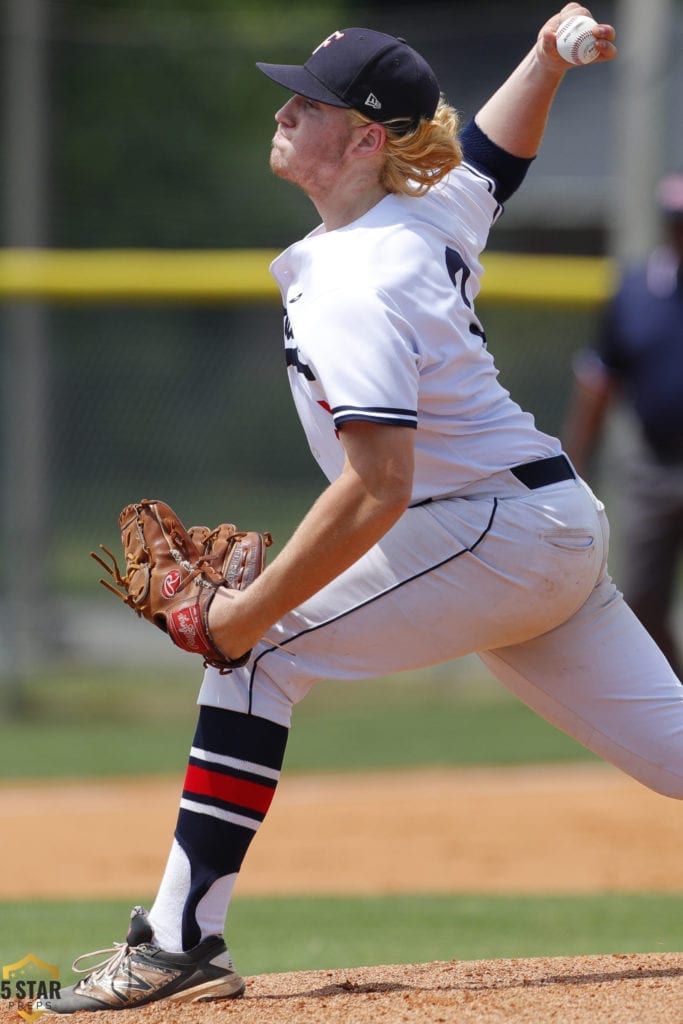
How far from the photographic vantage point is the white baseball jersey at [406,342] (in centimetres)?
276

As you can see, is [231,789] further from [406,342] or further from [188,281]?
[188,281]

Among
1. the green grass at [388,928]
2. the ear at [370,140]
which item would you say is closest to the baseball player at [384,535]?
the ear at [370,140]

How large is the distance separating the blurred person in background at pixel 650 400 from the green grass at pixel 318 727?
1612 millimetres

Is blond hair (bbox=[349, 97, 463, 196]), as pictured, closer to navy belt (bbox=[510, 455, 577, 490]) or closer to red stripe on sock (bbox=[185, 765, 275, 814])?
navy belt (bbox=[510, 455, 577, 490])

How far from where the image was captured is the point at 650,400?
7320 millimetres

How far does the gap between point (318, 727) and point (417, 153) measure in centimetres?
670

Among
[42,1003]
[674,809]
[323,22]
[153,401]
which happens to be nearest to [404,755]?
[674,809]

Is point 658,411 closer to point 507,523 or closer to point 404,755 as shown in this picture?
point 404,755

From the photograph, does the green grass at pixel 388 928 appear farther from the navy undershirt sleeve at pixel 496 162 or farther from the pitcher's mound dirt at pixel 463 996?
the navy undershirt sleeve at pixel 496 162

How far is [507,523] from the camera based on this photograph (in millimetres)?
2990

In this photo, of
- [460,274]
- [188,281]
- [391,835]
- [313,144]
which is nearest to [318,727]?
[391,835]

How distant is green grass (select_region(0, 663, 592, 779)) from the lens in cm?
838

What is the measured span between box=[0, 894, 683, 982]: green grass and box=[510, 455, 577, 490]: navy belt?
1728 millimetres

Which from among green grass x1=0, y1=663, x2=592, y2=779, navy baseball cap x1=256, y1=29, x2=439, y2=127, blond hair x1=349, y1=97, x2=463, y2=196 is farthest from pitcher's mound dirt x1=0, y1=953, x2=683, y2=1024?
green grass x1=0, y1=663, x2=592, y2=779
